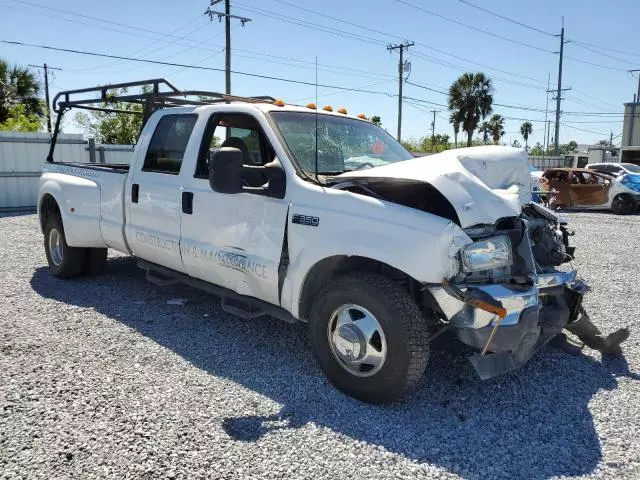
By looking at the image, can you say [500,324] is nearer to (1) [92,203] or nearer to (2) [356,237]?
(2) [356,237]

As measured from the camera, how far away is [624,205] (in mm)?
15742

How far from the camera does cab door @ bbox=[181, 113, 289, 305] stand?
3.84m

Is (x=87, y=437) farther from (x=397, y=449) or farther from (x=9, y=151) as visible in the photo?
(x=9, y=151)

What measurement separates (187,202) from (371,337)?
2079mm

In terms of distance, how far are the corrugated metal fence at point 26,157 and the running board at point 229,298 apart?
10.1 m

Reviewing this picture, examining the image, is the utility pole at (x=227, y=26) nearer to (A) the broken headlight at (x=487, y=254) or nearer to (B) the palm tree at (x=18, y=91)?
(B) the palm tree at (x=18, y=91)

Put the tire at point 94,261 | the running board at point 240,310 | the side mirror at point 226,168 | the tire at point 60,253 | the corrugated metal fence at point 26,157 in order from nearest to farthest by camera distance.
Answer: the side mirror at point 226,168
the running board at point 240,310
the tire at point 60,253
the tire at point 94,261
the corrugated metal fence at point 26,157

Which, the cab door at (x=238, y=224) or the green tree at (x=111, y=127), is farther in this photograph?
the green tree at (x=111, y=127)

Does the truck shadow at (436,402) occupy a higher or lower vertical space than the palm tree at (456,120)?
lower

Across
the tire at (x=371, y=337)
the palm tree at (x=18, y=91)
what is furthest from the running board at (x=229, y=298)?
the palm tree at (x=18, y=91)

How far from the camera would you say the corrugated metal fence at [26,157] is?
14211 mm

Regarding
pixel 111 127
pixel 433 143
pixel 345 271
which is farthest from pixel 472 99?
pixel 345 271

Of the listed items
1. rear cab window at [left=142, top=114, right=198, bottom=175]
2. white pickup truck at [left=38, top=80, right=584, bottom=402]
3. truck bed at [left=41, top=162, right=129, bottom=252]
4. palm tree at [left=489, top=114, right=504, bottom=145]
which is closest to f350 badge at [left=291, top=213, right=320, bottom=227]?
white pickup truck at [left=38, top=80, right=584, bottom=402]

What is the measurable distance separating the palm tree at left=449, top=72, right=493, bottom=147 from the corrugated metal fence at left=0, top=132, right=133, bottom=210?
35.5 m
